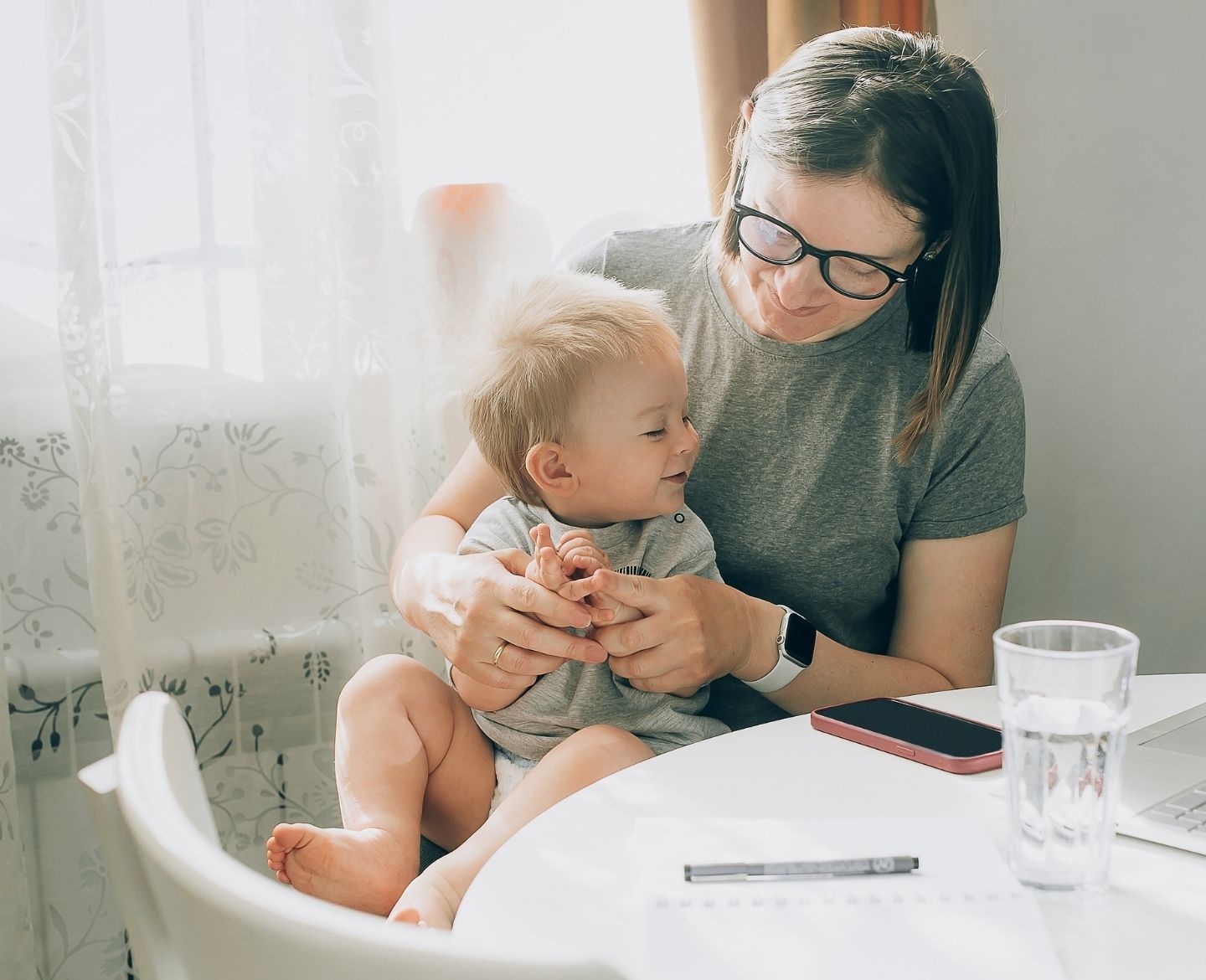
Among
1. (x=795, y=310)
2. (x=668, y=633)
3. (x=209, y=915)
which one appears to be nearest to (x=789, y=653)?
(x=668, y=633)

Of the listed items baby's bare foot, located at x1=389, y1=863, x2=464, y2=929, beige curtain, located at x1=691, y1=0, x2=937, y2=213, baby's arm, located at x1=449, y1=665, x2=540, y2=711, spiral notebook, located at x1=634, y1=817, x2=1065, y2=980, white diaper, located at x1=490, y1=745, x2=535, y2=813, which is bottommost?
white diaper, located at x1=490, y1=745, x2=535, y2=813

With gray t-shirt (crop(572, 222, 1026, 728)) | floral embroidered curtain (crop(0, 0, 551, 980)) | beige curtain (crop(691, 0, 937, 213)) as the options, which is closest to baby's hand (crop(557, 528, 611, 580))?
gray t-shirt (crop(572, 222, 1026, 728))

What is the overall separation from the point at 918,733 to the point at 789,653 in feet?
1.09

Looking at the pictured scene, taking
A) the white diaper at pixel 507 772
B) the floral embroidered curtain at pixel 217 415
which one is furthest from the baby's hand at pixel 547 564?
the floral embroidered curtain at pixel 217 415

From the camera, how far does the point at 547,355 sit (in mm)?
1265

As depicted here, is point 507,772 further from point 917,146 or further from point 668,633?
point 917,146

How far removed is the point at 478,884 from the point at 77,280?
3.86 ft

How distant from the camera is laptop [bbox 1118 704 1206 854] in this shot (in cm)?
72

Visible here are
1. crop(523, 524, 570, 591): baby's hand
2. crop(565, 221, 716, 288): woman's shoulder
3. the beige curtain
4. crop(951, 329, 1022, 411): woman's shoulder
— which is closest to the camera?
crop(523, 524, 570, 591): baby's hand

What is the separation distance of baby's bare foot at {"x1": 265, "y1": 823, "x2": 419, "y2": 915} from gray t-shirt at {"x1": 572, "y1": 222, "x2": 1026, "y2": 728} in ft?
1.67

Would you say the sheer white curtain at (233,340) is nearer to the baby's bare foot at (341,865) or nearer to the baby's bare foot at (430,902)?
the baby's bare foot at (341,865)

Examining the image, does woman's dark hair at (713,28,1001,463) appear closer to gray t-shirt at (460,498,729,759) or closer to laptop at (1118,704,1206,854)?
gray t-shirt at (460,498,729,759)

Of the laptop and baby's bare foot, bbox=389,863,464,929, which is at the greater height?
the laptop

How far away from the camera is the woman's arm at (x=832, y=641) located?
110cm
